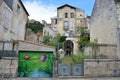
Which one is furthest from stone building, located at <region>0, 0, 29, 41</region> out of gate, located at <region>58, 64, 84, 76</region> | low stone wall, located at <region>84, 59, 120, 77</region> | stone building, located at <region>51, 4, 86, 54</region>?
stone building, located at <region>51, 4, 86, 54</region>

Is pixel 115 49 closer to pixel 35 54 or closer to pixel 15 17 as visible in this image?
pixel 35 54

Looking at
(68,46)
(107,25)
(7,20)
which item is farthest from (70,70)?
(68,46)

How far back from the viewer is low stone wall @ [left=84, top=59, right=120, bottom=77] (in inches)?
600

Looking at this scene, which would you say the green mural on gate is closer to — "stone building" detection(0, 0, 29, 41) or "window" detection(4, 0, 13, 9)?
"stone building" detection(0, 0, 29, 41)

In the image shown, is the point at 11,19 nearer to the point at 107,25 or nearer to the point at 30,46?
the point at 30,46

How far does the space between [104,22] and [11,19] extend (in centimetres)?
1102

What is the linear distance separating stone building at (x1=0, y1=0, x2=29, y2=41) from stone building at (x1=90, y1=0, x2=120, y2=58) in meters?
10.0

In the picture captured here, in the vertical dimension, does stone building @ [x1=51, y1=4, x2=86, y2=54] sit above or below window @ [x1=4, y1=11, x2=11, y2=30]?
above

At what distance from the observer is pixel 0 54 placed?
14.8 meters

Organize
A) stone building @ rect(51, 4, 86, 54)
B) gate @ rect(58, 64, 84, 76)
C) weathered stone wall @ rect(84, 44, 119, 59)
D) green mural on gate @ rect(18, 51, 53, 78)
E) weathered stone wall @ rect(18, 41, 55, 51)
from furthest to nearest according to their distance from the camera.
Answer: stone building @ rect(51, 4, 86, 54) → weathered stone wall @ rect(18, 41, 55, 51) → weathered stone wall @ rect(84, 44, 119, 59) → gate @ rect(58, 64, 84, 76) → green mural on gate @ rect(18, 51, 53, 78)

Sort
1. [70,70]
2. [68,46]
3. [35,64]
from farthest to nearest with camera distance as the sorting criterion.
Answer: [68,46] < [70,70] < [35,64]

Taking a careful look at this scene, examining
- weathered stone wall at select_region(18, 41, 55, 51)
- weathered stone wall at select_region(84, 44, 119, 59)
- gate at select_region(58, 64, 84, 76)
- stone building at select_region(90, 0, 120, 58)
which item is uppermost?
stone building at select_region(90, 0, 120, 58)

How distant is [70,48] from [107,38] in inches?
956

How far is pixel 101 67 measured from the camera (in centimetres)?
1536
